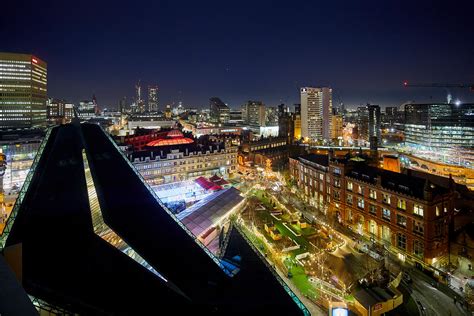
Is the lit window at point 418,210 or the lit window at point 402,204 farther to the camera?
the lit window at point 402,204

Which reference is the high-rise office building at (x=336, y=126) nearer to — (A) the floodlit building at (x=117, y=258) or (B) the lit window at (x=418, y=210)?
(B) the lit window at (x=418, y=210)

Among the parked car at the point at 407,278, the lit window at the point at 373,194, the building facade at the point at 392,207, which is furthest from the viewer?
the lit window at the point at 373,194

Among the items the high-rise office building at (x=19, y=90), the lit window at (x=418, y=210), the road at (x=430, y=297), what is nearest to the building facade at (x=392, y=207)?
the lit window at (x=418, y=210)

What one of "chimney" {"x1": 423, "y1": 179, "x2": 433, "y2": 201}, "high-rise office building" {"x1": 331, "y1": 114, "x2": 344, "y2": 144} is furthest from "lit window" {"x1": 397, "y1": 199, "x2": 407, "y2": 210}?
"high-rise office building" {"x1": 331, "y1": 114, "x2": 344, "y2": 144}

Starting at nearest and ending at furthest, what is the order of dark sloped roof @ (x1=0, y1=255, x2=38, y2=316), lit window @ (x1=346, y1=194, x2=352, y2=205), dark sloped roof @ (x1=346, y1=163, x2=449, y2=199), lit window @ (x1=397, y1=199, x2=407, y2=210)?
dark sloped roof @ (x1=0, y1=255, x2=38, y2=316), dark sloped roof @ (x1=346, y1=163, x2=449, y2=199), lit window @ (x1=397, y1=199, x2=407, y2=210), lit window @ (x1=346, y1=194, x2=352, y2=205)

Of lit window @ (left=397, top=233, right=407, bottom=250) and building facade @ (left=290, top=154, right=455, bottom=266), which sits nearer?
building facade @ (left=290, top=154, right=455, bottom=266)

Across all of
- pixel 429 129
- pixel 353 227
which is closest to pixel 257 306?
pixel 353 227

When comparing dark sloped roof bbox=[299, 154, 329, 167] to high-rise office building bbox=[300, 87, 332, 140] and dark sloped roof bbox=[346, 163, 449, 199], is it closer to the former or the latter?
dark sloped roof bbox=[346, 163, 449, 199]
